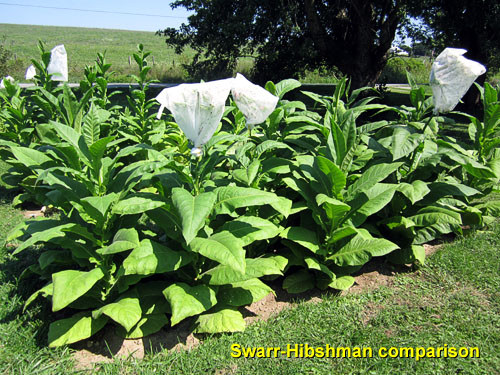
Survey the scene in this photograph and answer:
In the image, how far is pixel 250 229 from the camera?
2850 mm

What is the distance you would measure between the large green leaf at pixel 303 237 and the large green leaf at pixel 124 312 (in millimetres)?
1260

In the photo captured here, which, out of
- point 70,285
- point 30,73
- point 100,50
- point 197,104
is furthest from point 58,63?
point 100,50

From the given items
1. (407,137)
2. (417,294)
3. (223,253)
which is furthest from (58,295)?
(407,137)

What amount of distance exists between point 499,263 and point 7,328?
4.32 metres

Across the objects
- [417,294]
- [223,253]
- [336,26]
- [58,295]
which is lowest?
[417,294]

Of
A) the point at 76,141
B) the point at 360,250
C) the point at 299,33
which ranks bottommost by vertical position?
the point at 360,250

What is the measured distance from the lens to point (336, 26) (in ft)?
39.7

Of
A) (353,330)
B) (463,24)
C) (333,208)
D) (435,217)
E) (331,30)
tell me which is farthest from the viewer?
(331,30)

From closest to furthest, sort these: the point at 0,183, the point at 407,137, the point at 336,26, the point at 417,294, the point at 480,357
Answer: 1. the point at 480,357
2. the point at 417,294
3. the point at 407,137
4. the point at 0,183
5. the point at 336,26

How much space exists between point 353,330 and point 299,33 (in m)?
10.3

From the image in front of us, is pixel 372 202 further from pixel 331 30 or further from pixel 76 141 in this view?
pixel 331 30

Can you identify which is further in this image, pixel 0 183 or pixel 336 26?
pixel 336 26

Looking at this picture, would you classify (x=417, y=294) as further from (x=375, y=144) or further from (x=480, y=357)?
(x=375, y=144)

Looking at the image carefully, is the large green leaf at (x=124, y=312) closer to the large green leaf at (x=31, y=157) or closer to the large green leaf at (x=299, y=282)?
the large green leaf at (x=299, y=282)
